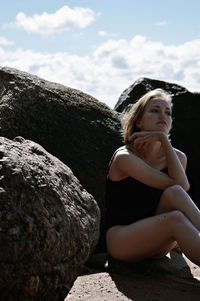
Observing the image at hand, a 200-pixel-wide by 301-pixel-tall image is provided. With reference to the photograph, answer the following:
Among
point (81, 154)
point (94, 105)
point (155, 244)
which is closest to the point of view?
point (155, 244)

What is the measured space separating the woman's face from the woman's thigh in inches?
37.2

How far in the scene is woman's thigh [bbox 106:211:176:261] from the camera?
4188mm

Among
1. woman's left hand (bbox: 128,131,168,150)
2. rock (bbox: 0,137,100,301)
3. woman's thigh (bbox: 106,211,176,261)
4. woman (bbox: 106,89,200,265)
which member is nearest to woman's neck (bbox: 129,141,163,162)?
woman (bbox: 106,89,200,265)

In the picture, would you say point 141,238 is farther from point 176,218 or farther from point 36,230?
point 36,230

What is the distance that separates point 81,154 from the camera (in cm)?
530

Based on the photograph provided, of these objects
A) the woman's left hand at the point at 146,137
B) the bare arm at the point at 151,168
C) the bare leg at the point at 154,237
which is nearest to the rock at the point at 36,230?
the bare leg at the point at 154,237

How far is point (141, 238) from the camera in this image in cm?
430

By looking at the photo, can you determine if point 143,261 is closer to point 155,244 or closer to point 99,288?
point 155,244

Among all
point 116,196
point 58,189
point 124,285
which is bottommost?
point 124,285

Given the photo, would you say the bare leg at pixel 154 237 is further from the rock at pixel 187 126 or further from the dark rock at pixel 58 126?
the rock at pixel 187 126

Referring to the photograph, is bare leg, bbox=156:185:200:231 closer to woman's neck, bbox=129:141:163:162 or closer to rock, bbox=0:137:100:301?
woman's neck, bbox=129:141:163:162

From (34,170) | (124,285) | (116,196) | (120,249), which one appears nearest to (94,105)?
(116,196)

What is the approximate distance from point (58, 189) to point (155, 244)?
4.71 ft

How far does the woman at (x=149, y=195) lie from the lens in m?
4.14
